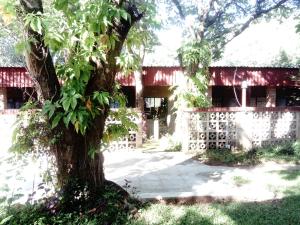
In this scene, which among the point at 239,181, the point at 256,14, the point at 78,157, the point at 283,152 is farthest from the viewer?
the point at 256,14

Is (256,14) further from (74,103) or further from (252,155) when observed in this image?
(74,103)

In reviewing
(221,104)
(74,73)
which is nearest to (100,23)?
(74,73)

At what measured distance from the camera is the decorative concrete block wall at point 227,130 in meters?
10.6

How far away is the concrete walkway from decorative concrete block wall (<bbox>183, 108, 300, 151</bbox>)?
36.4 inches

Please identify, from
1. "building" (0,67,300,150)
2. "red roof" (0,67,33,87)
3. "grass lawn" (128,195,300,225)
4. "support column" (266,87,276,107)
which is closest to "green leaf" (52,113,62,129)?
"grass lawn" (128,195,300,225)

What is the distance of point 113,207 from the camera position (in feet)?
16.5

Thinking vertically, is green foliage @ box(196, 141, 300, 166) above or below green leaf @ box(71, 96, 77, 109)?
below

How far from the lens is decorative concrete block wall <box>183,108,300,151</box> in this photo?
10.6 metres

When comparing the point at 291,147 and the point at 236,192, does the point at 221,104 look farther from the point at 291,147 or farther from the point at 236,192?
the point at 236,192

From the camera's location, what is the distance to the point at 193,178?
7492 mm

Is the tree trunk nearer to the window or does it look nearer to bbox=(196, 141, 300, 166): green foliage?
bbox=(196, 141, 300, 166): green foliage

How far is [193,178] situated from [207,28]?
8248 millimetres

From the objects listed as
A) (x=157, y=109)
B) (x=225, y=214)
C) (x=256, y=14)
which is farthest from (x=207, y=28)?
(x=225, y=214)

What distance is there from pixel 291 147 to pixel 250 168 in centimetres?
222
